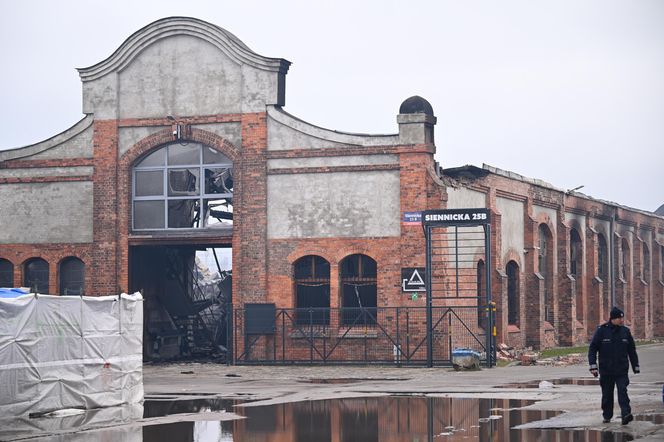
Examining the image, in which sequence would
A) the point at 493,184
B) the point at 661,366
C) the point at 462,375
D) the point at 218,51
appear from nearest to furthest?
the point at 462,375 < the point at 661,366 < the point at 218,51 < the point at 493,184

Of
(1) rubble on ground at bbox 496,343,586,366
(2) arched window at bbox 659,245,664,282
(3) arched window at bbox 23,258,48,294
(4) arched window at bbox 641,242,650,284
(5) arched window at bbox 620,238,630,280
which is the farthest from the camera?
(2) arched window at bbox 659,245,664,282

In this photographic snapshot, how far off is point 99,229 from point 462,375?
13.8 meters

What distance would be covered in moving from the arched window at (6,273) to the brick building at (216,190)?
46 millimetres

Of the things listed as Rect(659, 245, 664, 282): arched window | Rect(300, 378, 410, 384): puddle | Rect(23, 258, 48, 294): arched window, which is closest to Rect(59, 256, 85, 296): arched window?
Rect(23, 258, 48, 294): arched window

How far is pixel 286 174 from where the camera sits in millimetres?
35875

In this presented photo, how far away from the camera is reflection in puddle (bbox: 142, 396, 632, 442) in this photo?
54.1ft

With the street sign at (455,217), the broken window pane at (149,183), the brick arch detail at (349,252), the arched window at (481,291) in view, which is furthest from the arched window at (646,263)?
the broken window pane at (149,183)

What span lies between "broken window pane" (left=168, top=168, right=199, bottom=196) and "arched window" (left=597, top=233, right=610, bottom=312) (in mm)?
22105

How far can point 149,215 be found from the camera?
3734 centimetres

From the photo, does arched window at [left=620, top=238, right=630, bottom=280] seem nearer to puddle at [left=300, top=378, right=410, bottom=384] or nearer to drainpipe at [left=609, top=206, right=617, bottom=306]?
drainpipe at [left=609, top=206, right=617, bottom=306]

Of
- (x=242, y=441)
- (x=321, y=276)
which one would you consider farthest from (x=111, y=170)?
(x=242, y=441)

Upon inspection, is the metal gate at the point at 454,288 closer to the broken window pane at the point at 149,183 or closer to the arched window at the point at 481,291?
the arched window at the point at 481,291

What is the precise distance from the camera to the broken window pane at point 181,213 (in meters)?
37.2

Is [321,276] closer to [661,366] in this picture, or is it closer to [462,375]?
[462,375]
